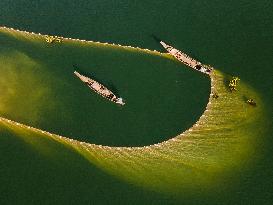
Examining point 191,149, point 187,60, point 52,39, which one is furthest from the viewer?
point 52,39

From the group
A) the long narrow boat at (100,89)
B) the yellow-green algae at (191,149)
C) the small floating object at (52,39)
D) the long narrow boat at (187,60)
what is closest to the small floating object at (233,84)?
the yellow-green algae at (191,149)

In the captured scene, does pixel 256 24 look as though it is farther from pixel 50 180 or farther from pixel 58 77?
pixel 50 180

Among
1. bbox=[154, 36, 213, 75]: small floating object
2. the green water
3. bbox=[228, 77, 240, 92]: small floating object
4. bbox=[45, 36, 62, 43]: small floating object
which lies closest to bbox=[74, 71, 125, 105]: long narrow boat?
the green water

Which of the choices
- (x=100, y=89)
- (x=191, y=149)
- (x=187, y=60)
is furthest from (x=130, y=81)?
(x=191, y=149)

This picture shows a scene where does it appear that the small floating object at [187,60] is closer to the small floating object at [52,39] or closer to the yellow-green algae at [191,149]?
the yellow-green algae at [191,149]

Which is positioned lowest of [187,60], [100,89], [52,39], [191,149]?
[191,149]

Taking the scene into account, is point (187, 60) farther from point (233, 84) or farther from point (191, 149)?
point (191, 149)

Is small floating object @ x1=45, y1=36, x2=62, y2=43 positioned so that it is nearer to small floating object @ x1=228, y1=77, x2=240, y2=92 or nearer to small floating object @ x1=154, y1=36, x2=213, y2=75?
small floating object @ x1=154, y1=36, x2=213, y2=75
